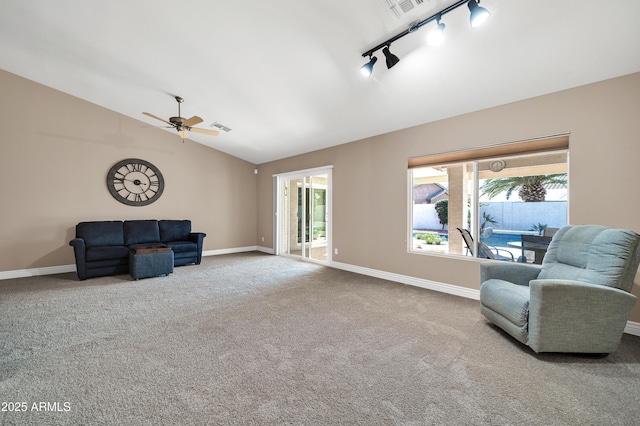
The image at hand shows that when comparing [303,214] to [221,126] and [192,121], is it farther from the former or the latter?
[192,121]

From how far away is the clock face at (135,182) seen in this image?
534 cm

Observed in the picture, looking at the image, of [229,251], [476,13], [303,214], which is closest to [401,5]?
[476,13]

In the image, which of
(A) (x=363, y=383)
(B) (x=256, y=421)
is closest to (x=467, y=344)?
(A) (x=363, y=383)

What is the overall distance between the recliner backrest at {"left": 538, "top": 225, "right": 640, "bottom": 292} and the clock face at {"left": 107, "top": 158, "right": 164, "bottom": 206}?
277 inches

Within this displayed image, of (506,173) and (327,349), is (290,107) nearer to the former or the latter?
(506,173)

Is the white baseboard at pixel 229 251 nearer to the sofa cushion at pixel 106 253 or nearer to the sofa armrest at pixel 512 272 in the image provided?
the sofa cushion at pixel 106 253

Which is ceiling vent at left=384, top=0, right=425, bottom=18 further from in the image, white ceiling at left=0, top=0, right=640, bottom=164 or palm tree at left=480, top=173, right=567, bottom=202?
palm tree at left=480, top=173, right=567, bottom=202

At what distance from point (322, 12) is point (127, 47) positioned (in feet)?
9.06

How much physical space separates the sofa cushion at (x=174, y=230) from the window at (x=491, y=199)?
496 cm

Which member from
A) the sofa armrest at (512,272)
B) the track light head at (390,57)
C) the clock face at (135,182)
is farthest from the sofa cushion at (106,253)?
the sofa armrest at (512,272)

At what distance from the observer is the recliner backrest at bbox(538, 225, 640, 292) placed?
2070 millimetres

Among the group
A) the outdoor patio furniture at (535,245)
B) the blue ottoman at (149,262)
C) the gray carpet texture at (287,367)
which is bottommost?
the gray carpet texture at (287,367)

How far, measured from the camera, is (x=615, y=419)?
4.77 feet

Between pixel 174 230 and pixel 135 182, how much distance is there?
1.34m
